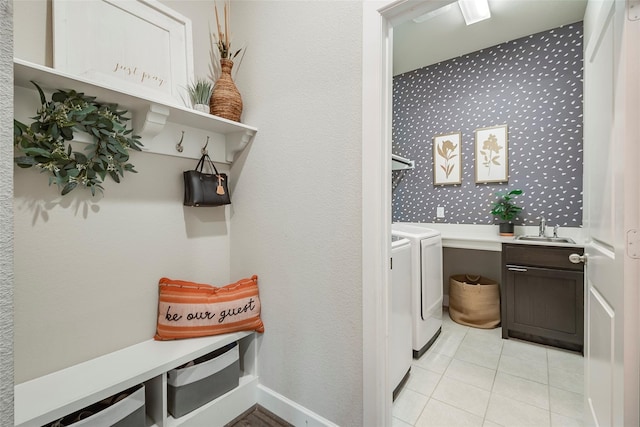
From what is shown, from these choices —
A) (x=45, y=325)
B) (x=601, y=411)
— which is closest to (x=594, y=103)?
(x=601, y=411)

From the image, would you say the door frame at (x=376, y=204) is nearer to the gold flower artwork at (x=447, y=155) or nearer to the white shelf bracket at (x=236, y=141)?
the white shelf bracket at (x=236, y=141)

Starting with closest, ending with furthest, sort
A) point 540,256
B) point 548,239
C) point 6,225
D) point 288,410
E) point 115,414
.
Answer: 1. point 6,225
2. point 115,414
3. point 288,410
4. point 540,256
5. point 548,239

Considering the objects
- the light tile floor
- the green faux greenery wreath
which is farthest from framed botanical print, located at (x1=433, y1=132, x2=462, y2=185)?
the green faux greenery wreath

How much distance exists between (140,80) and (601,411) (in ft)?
7.92

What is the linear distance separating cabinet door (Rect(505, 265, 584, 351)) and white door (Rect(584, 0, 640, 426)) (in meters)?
1.07

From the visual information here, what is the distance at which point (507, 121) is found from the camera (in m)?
2.78

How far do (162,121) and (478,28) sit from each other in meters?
2.89

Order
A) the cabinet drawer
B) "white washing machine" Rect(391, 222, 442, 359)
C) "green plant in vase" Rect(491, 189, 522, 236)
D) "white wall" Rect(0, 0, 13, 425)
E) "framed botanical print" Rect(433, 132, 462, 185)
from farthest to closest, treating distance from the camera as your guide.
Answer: "framed botanical print" Rect(433, 132, 462, 185)
"green plant in vase" Rect(491, 189, 522, 236)
the cabinet drawer
"white washing machine" Rect(391, 222, 442, 359)
"white wall" Rect(0, 0, 13, 425)

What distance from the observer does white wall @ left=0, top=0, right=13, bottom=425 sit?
1.20 ft

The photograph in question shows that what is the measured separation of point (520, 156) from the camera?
8.93ft

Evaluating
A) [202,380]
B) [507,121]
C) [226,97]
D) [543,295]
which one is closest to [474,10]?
[507,121]

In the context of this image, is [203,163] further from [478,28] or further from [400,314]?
[478,28]

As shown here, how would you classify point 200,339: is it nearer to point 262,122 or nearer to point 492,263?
point 262,122

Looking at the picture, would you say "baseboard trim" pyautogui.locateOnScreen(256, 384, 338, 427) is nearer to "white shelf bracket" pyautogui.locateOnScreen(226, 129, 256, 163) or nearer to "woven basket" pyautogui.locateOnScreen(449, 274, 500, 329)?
"white shelf bracket" pyautogui.locateOnScreen(226, 129, 256, 163)
